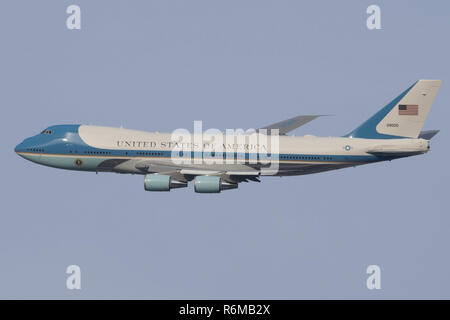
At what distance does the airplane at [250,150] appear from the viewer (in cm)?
8538

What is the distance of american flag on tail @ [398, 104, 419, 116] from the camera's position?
85938mm

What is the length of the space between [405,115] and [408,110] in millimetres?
518

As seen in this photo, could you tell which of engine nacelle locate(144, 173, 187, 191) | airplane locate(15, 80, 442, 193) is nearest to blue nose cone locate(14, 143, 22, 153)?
airplane locate(15, 80, 442, 193)

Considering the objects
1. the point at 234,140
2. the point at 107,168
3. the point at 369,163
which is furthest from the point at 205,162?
the point at 369,163

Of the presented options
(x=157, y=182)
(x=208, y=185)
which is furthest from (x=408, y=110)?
(x=157, y=182)

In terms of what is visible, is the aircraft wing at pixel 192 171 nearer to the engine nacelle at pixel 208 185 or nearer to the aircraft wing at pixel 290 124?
the engine nacelle at pixel 208 185

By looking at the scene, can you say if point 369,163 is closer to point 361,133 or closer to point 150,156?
point 361,133

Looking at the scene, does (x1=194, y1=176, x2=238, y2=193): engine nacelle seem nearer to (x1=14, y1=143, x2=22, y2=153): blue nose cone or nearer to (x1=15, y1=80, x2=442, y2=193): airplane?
(x1=15, y1=80, x2=442, y2=193): airplane

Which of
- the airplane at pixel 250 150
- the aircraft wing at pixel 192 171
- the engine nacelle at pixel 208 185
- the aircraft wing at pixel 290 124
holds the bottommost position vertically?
the engine nacelle at pixel 208 185

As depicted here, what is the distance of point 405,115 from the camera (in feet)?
283

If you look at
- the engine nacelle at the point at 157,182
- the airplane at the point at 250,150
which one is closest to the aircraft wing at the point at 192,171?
the airplane at the point at 250,150

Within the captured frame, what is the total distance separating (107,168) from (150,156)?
14.1 ft

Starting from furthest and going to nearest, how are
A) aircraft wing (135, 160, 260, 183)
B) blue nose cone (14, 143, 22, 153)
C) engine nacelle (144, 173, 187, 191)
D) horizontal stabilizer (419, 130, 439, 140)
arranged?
blue nose cone (14, 143, 22, 153) → horizontal stabilizer (419, 130, 439, 140) → aircraft wing (135, 160, 260, 183) → engine nacelle (144, 173, 187, 191)

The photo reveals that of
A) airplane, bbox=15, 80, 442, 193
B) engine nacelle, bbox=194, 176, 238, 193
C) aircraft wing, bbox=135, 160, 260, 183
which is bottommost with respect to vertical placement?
engine nacelle, bbox=194, 176, 238, 193
